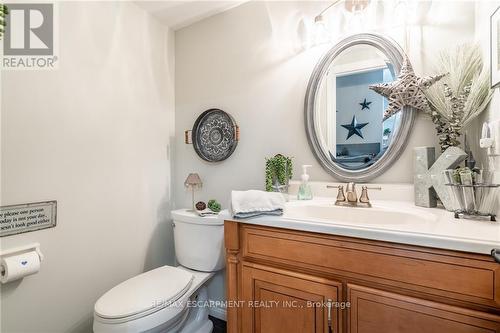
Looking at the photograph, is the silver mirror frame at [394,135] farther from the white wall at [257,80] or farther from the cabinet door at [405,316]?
the cabinet door at [405,316]

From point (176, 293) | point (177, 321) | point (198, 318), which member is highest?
point (176, 293)

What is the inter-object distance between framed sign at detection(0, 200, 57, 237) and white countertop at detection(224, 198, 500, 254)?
0.94m

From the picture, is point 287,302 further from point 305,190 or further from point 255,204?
point 305,190

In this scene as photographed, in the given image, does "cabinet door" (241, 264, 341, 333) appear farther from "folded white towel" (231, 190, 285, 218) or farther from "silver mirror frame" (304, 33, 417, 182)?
"silver mirror frame" (304, 33, 417, 182)

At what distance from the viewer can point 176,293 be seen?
4.01ft

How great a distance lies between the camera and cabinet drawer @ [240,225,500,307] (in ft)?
2.19

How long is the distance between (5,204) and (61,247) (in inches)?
13.2

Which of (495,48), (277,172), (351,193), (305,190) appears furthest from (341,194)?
(495,48)

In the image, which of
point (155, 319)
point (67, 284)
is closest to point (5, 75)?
point (67, 284)

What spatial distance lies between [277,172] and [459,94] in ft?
2.91

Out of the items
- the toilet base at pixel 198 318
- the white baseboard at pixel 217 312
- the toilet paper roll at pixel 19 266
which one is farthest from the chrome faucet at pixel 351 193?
the toilet paper roll at pixel 19 266

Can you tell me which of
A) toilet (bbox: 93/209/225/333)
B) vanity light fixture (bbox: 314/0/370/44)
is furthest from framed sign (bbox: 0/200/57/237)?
vanity light fixture (bbox: 314/0/370/44)

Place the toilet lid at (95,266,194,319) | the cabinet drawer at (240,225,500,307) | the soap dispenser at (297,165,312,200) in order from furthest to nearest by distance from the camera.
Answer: the soap dispenser at (297,165,312,200) < the toilet lid at (95,266,194,319) < the cabinet drawer at (240,225,500,307)

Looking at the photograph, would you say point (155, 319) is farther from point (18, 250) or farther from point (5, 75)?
point (5, 75)
